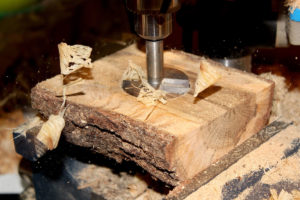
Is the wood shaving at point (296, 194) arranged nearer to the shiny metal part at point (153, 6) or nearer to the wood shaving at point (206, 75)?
the wood shaving at point (206, 75)

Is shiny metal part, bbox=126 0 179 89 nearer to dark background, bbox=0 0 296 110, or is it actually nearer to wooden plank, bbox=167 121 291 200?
dark background, bbox=0 0 296 110

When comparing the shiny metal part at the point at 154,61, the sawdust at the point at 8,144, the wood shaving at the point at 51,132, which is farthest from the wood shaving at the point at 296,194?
the sawdust at the point at 8,144

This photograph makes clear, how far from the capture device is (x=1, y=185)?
5.99 feet

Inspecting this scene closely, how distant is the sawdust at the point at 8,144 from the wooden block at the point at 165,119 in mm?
796

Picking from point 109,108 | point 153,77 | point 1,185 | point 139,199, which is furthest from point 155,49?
point 1,185

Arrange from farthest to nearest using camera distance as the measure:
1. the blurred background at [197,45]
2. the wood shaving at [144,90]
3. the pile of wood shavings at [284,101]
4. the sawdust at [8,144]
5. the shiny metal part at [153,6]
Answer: the sawdust at [8,144] → the pile of wood shavings at [284,101] → the blurred background at [197,45] → the wood shaving at [144,90] → the shiny metal part at [153,6]

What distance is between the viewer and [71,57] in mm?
1207

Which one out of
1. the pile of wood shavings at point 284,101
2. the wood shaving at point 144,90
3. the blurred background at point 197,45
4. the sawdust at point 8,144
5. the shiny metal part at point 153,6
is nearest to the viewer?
the shiny metal part at point 153,6

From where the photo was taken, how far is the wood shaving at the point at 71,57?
3.71ft

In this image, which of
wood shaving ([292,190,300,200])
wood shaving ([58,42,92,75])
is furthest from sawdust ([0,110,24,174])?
wood shaving ([292,190,300,200])

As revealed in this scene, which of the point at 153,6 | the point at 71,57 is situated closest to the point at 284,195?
the point at 153,6

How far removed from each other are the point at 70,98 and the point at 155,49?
277 millimetres

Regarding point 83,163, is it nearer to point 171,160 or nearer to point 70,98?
point 70,98

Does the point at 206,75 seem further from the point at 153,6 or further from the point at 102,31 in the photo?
the point at 102,31
